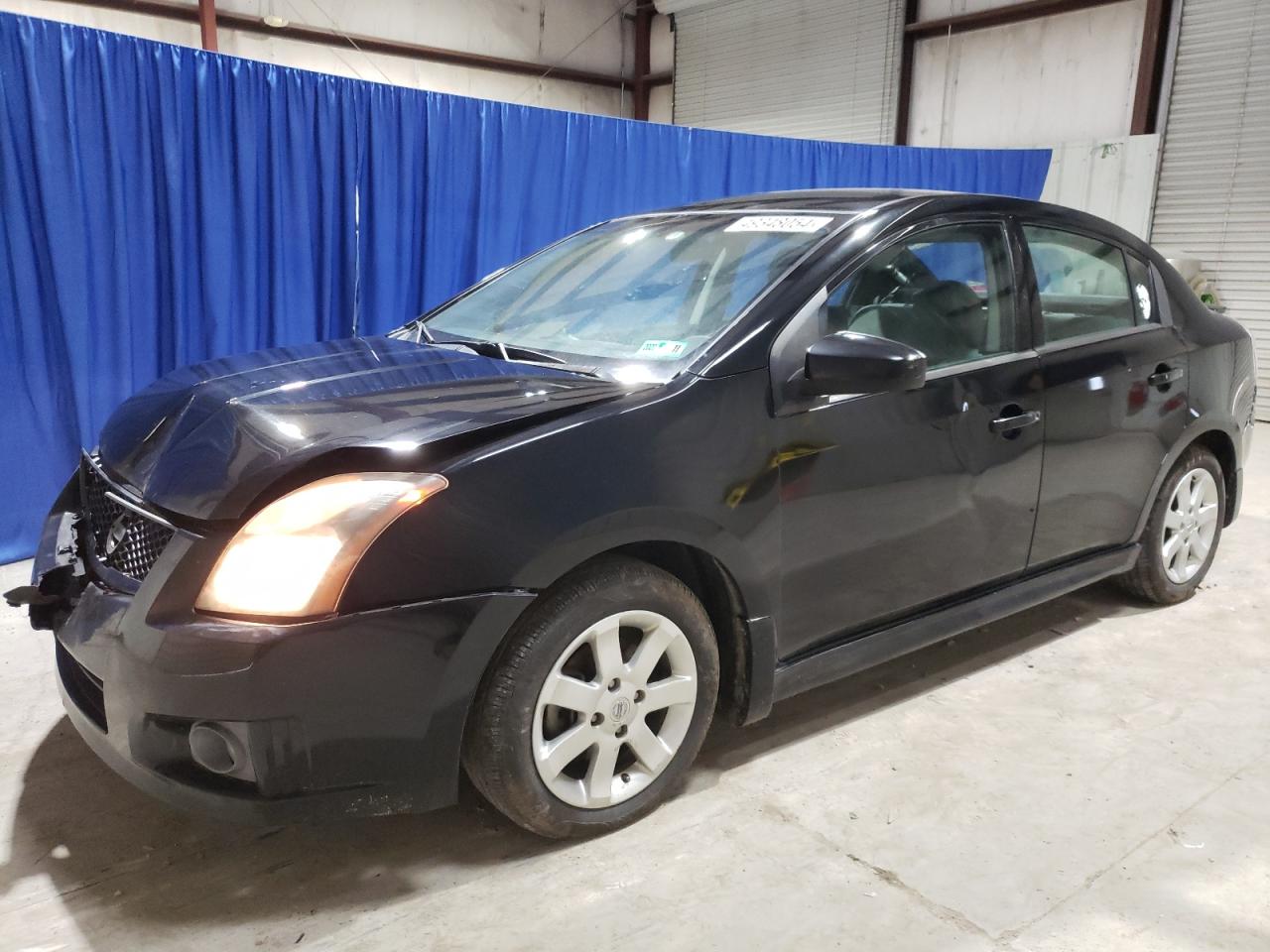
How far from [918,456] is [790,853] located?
0.97 m

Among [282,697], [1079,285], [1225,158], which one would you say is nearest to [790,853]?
[282,697]

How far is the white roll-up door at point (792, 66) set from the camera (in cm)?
1085

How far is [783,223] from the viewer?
8.16 feet

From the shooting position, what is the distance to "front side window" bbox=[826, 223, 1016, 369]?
237 centimetres

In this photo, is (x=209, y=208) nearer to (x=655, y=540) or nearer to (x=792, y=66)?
(x=655, y=540)

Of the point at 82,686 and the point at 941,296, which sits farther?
the point at 941,296

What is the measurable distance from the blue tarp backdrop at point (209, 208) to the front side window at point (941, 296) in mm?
3185

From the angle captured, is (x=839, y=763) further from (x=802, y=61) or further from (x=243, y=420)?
(x=802, y=61)

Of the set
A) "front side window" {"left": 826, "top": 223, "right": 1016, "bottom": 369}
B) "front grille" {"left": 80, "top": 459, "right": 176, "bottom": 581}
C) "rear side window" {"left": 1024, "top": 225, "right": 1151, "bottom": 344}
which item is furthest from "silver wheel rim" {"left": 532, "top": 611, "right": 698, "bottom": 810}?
"rear side window" {"left": 1024, "top": 225, "right": 1151, "bottom": 344}

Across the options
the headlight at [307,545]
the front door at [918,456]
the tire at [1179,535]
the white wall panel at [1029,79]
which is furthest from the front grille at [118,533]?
the white wall panel at [1029,79]

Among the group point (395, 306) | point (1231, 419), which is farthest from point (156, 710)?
point (395, 306)

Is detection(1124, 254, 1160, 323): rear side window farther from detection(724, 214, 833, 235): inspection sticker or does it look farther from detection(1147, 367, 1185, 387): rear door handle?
detection(724, 214, 833, 235): inspection sticker

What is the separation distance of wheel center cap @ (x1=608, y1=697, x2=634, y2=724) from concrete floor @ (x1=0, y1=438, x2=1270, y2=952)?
0.28 meters

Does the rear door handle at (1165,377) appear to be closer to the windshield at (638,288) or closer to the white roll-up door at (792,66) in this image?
the windshield at (638,288)
